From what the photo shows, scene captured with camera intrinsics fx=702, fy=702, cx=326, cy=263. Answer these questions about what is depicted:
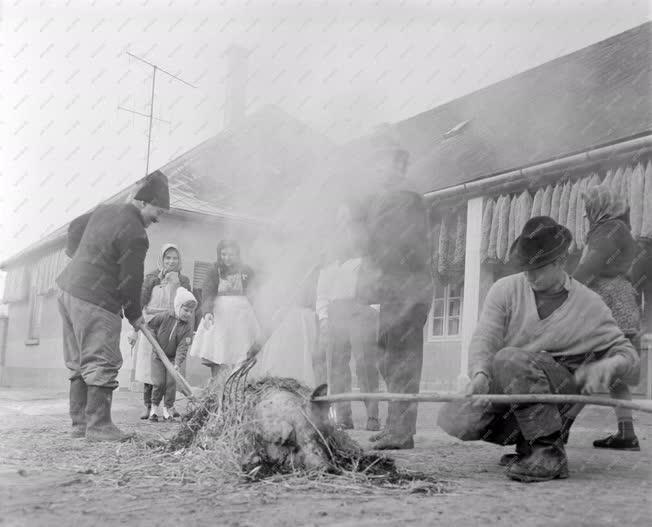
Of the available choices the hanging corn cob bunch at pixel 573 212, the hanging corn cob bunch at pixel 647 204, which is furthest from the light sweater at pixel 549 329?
the hanging corn cob bunch at pixel 573 212

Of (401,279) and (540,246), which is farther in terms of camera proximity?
(401,279)

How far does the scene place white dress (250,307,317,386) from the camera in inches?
232

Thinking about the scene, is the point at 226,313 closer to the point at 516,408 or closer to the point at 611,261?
the point at 611,261

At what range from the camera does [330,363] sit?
17.0 feet

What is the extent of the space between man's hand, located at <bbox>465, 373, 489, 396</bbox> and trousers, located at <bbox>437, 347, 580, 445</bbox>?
0.06 meters

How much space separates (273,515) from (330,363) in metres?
3.19

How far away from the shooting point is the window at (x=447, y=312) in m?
9.91

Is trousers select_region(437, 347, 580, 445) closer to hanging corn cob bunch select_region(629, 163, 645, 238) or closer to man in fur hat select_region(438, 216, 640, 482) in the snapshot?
man in fur hat select_region(438, 216, 640, 482)

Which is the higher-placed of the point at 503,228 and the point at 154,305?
the point at 503,228

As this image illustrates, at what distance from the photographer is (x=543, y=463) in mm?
2723

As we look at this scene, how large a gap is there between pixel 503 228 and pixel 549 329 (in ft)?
17.2

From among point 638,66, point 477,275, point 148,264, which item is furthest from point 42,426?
point 638,66

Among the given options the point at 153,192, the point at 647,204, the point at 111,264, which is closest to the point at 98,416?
the point at 111,264

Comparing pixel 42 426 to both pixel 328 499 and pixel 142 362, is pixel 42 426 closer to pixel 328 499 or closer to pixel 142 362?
pixel 142 362
